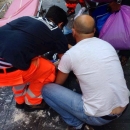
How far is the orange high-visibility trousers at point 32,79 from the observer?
2033 millimetres

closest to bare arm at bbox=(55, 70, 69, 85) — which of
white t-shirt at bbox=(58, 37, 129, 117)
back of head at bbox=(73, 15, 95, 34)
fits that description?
white t-shirt at bbox=(58, 37, 129, 117)

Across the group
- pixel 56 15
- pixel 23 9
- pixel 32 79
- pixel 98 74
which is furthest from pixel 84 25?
pixel 23 9

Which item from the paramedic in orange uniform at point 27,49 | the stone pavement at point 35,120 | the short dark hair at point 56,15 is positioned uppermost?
the short dark hair at point 56,15

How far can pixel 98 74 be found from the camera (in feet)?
5.73

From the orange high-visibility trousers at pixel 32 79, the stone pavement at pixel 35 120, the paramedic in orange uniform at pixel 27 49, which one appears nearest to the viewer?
the paramedic in orange uniform at pixel 27 49

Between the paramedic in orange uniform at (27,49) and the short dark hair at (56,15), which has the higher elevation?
the short dark hair at (56,15)

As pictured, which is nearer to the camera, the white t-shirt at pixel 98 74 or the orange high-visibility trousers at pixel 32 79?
the white t-shirt at pixel 98 74

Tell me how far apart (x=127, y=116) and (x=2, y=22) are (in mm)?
1874

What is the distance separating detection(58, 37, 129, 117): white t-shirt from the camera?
175 cm

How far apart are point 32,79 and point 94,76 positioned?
0.71 meters

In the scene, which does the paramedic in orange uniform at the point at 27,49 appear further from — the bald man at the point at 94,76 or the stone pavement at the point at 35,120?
the stone pavement at the point at 35,120

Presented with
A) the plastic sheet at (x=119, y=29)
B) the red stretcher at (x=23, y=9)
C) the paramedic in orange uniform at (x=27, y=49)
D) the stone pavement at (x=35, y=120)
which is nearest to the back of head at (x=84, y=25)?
the paramedic in orange uniform at (x=27, y=49)

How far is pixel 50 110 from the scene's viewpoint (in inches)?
97.7

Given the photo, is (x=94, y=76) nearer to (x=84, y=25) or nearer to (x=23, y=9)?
(x=84, y=25)
